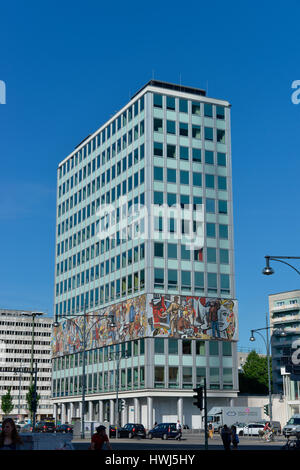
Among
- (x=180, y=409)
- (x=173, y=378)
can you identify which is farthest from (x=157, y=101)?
(x=180, y=409)

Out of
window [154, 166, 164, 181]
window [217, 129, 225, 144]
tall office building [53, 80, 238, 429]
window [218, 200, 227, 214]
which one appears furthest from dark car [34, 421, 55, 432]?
window [217, 129, 225, 144]

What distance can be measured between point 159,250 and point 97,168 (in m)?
21.8

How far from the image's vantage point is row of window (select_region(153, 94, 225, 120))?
85.4 m

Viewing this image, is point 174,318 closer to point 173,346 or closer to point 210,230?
point 173,346

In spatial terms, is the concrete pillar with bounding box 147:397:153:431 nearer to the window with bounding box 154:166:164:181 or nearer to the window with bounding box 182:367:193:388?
the window with bounding box 182:367:193:388

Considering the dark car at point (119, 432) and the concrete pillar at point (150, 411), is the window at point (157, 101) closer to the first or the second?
the concrete pillar at point (150, 411)

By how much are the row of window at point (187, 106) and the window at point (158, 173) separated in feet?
25.9

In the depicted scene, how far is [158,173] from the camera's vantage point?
272 feet

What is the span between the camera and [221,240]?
85250mm

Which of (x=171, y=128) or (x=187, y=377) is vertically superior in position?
(x=171, y=128)

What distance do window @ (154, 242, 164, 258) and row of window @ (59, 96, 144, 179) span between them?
Answer: 17.3 metres

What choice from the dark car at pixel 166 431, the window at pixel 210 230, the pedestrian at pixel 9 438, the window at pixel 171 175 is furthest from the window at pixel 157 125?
the pedestrian at pixel 9 438

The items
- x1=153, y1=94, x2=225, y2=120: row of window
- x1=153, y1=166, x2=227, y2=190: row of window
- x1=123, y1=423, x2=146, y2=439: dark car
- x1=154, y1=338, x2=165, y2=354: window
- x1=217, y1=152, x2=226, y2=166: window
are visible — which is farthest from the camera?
x1=217, y1=152, x2=226, y2=166: window
